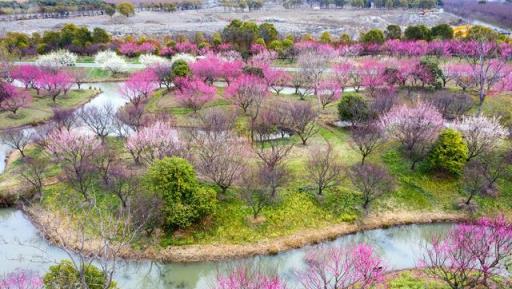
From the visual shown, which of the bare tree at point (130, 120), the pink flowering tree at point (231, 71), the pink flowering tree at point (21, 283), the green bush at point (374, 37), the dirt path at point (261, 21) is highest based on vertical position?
the dirt path at point (261, 21)

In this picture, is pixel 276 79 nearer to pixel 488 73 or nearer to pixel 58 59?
pixel 488 73

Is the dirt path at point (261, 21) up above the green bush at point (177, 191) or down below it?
above

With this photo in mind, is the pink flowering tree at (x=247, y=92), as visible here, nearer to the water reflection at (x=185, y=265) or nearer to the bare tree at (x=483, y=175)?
the water reflection at (x=185, y=265)

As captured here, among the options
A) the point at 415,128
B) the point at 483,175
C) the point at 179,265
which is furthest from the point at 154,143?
the point at 483,175

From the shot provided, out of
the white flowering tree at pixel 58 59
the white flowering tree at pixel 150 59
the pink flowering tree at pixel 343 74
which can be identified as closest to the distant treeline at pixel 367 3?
the white flowering tree at pixel 150 59

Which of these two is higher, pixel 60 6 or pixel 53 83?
pixel 60 6

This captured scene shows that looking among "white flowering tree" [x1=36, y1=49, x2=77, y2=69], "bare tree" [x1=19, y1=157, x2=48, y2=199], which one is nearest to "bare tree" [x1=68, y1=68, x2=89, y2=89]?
"white flowering tree" [x1=36, y1=49, x2=77, y2=69]

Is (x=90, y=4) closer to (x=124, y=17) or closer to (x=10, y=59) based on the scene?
(x=124, y=17)
